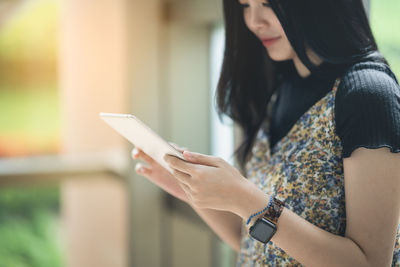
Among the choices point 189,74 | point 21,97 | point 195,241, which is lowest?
point 195,241

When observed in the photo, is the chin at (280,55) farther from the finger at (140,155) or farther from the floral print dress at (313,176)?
the finger at (140,155)

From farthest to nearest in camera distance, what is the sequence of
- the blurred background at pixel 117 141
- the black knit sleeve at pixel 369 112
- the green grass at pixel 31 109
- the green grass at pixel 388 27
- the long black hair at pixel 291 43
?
the green grass at pixel 31 109
the blurred background at pixel 117 141
the green grass at pixel 388 27
the long black hair at pixel 291 43
the black knit sleeve at pixel 369 112

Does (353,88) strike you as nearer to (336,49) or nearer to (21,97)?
(336,49)

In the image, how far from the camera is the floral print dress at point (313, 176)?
0.83 metres

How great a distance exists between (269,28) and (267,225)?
427 mm

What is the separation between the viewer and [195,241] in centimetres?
253

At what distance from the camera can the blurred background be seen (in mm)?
2459

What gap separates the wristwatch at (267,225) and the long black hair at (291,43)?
306 mm

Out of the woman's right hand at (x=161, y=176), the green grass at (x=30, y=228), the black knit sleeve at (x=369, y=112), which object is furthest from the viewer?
the green grass at (x=30, y=228)

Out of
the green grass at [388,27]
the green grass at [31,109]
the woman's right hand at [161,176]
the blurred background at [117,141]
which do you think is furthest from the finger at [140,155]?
the green grass at [31,109]

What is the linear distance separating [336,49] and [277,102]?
0.99ft

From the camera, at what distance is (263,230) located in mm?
760

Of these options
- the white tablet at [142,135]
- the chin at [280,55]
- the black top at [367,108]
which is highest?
the chin at [280,55]

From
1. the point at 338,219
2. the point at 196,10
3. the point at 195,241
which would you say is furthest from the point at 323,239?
the point at 195,241
